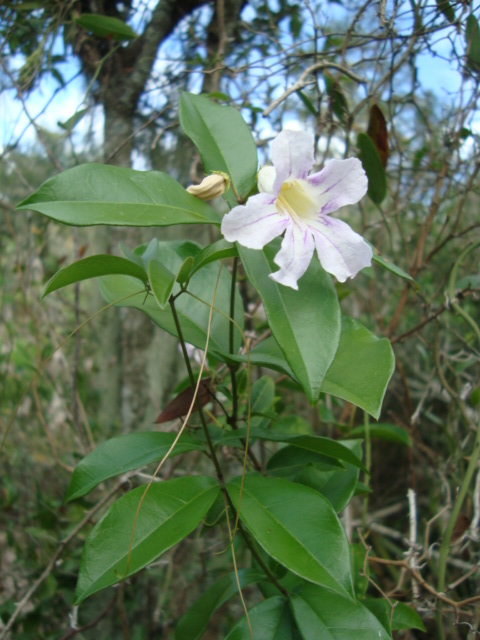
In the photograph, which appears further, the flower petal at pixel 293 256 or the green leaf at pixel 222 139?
the green leaf at pixel 222 139

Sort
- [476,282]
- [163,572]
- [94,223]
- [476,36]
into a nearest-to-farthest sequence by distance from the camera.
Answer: [94,223], [476,36], [476,282], [163,572]

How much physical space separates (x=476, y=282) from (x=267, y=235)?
740 millimetres

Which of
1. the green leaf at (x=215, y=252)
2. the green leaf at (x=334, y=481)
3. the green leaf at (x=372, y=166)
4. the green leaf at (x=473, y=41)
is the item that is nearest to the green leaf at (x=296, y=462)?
the green leaf at (x=334, y=481)

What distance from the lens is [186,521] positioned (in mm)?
687

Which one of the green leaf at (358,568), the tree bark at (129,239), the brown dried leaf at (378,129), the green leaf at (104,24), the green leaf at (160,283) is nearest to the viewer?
the green leaf at (160,283)

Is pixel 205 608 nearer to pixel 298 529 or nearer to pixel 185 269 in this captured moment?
pixel 298 529

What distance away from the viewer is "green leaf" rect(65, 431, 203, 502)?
29.4 inches

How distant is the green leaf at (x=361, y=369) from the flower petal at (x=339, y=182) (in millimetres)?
159

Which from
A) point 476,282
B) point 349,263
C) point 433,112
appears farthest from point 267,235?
point 433,112

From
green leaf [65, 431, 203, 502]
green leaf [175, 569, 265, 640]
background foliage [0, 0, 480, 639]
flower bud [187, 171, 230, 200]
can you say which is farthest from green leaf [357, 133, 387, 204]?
green leaf [175, 569, 265, 640]

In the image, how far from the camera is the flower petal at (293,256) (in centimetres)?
64

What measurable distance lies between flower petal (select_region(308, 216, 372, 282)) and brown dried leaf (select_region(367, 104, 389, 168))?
45 cm

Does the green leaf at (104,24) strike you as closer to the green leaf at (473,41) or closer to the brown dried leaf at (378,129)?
the brown dried leaf at (378,129)

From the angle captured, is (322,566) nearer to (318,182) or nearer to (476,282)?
(318,182)
